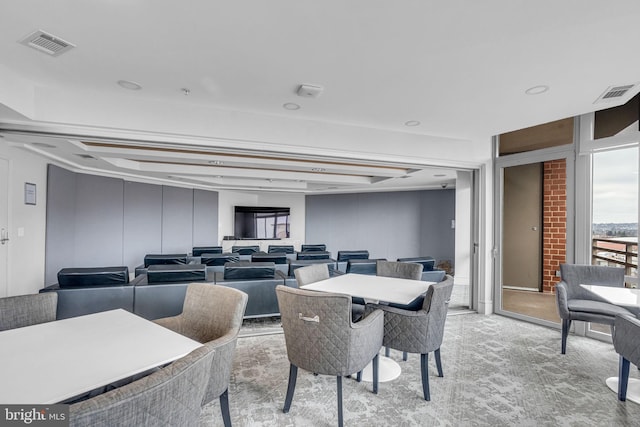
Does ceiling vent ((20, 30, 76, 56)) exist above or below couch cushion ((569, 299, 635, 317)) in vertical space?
A: above

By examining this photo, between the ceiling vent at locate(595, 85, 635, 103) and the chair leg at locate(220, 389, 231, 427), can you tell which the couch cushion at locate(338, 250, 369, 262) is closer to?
the ceiling vent at locate(595, 85, 635, 103)

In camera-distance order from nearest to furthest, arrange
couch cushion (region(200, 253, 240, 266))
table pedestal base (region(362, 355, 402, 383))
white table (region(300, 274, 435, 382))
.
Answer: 1. white table (region(300, 274, 435, 382))
2. table pedestal base (region(362, 355, 402, 383))
3. couch cushion (region(200, 253, 240, 266))

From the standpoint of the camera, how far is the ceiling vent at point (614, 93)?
8.86 ft

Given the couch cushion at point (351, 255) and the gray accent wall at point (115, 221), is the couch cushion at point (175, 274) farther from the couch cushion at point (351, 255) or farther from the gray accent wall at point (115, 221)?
the gray accent wall at point (115, 221)

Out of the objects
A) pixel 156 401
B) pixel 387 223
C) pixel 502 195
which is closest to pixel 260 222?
pixel 387 223

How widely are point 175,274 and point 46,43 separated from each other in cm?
221

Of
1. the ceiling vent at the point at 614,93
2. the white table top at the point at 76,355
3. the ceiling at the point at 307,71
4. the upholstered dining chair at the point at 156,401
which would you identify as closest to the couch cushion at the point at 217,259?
the ceiling at the point at 307,71

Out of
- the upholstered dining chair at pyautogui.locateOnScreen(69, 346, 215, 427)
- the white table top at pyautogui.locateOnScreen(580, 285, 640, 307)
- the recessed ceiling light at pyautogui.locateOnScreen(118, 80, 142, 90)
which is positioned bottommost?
the white table top at pyautogui.locateOnScreen(580, 285, 640, 307)

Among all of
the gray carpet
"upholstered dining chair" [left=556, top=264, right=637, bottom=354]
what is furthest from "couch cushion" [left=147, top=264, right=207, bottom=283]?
"upholstered dining chair" [left=556, top=264, right=637, bottom=354]

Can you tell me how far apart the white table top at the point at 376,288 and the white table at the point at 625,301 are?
1348mm

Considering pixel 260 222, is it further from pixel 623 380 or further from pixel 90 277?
pixel 623 380

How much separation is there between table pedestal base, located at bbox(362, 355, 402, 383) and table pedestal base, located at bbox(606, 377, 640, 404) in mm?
1659

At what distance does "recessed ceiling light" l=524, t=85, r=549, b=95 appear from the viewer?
2.72 meters

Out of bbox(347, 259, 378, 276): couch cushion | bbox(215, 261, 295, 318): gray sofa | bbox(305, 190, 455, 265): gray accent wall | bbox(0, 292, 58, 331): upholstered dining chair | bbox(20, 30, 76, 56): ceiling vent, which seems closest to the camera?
bbox(0, 292, 58, 331): upholstered dining chair
